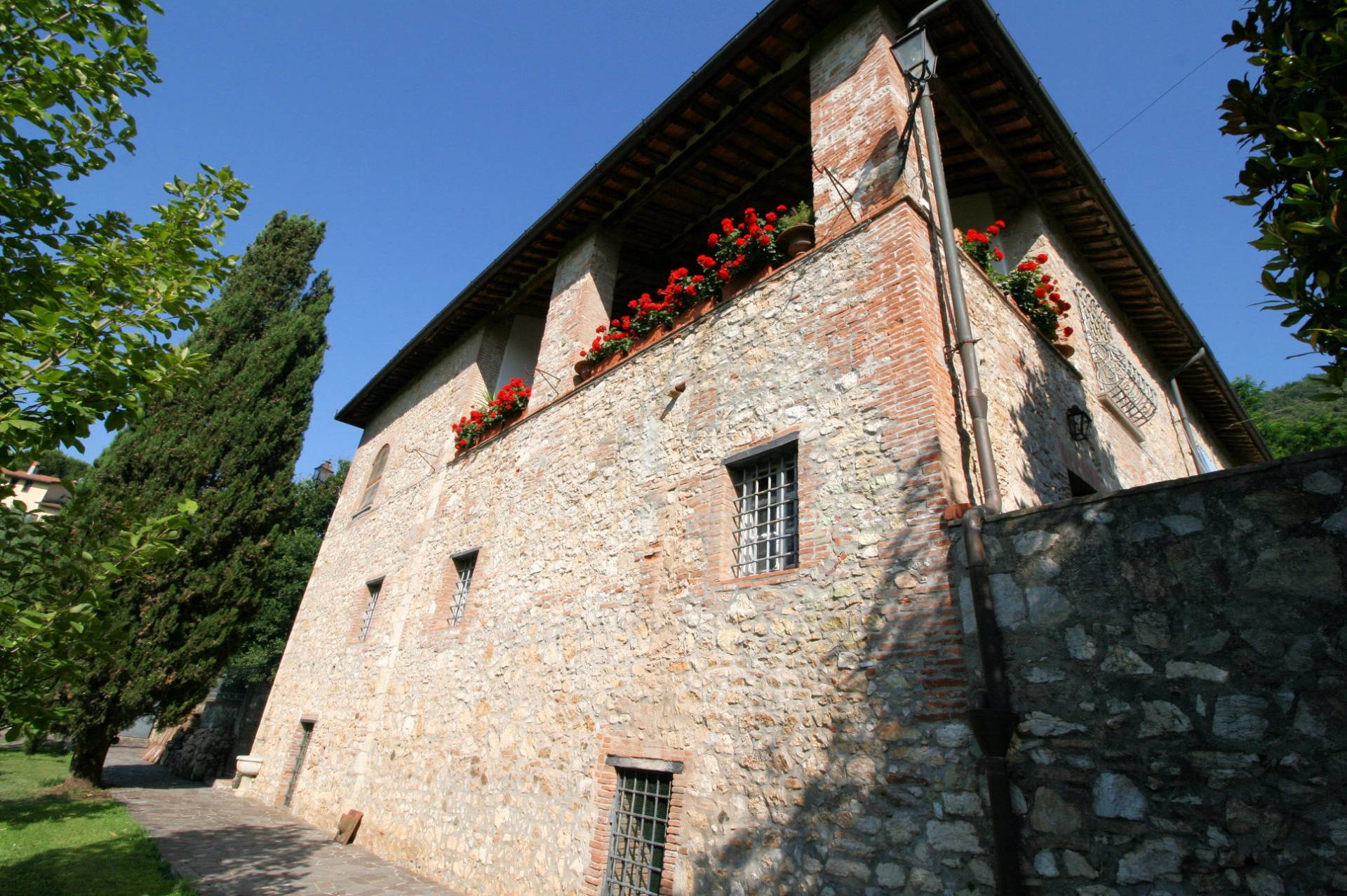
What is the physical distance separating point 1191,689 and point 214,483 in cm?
1481

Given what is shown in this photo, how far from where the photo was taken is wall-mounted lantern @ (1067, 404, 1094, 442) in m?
6.75

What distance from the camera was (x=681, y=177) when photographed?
898cm

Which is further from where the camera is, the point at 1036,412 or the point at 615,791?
the point at 1036,412

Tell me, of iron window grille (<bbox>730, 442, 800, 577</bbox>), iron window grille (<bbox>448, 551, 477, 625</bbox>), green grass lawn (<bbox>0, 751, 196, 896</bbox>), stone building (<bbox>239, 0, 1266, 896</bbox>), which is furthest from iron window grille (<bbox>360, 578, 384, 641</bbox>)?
iron window grille (<bbox>730, 442, 800, 577</bbox>)

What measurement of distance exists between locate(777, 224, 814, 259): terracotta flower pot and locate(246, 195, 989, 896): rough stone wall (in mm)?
271

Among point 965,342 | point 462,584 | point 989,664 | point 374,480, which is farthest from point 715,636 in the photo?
point 374,480

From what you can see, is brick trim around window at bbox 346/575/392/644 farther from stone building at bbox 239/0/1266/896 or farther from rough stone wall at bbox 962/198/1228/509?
rough stone wall at bbox 962/198/1228/509

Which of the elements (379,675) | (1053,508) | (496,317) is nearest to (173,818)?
(379,675)

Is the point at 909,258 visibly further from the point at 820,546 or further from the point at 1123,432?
the point at 1123,432

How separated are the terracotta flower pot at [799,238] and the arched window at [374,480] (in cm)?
1082

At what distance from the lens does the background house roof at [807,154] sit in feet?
22.3

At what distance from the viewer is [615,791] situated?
5.61 m

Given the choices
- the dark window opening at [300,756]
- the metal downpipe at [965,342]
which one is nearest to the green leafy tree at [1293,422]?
the metal downpipe at [965,342]

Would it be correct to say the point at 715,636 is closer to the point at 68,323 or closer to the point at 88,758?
the point at 68,323
